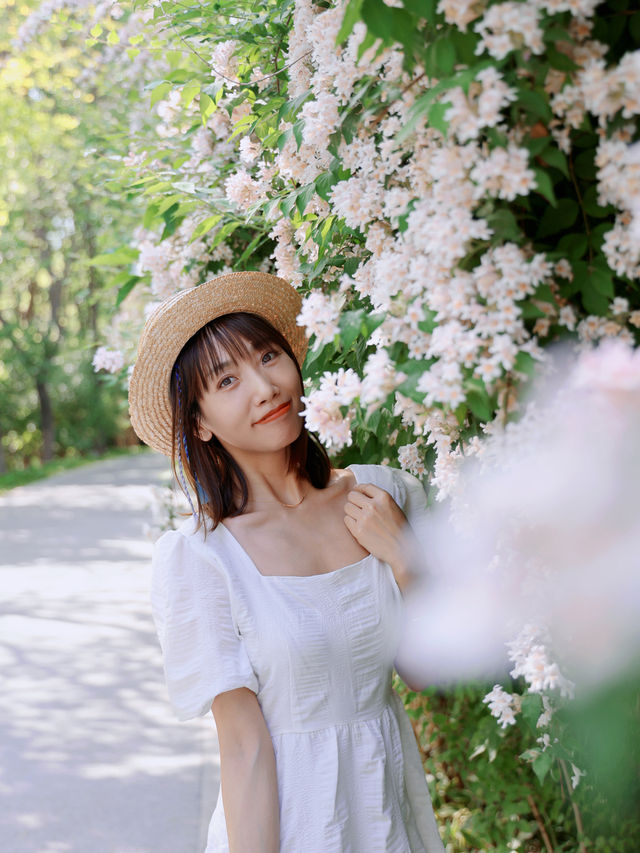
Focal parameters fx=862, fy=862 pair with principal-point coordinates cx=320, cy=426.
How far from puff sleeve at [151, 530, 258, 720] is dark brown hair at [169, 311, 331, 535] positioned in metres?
0.12

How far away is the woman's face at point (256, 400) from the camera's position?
5.79ft

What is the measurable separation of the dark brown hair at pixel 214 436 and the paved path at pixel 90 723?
238 centimetres

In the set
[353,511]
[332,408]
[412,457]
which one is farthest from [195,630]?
[332,408]

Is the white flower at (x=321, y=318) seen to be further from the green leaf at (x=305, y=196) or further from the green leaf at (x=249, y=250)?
the green leaf at (x=249, y=250)

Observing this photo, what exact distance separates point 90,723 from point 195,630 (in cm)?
366

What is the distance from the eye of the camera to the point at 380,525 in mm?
1843

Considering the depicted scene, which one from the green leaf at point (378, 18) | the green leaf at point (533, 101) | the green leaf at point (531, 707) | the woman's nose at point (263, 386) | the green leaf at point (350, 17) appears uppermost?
the woman's nose at point (263, 386)

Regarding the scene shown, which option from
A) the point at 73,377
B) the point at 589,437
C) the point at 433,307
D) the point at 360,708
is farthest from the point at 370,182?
the point at 73,377

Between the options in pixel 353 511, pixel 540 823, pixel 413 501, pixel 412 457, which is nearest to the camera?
pixel 412 457

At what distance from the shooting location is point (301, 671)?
1705 millimetres

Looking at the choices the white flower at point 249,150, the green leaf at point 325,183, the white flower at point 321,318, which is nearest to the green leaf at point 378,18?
the white flower at point 321,318

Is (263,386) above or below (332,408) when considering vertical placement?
above

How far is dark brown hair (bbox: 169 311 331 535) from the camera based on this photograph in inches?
71.8

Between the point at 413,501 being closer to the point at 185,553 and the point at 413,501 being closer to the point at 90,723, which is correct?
the point at 185,553
